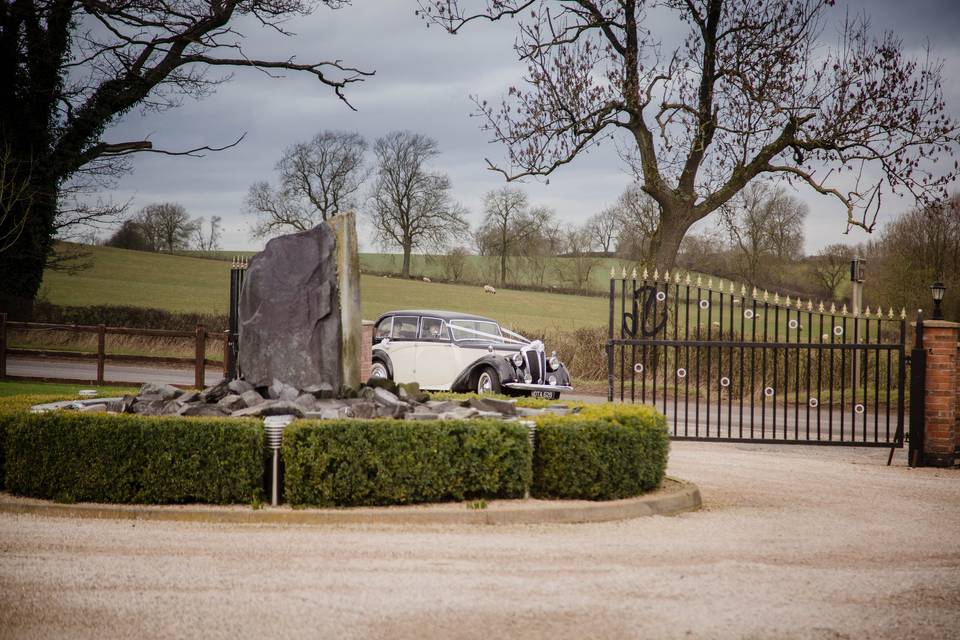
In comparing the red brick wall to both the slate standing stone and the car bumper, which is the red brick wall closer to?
the car bumper

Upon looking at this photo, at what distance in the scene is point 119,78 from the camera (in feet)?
74.2

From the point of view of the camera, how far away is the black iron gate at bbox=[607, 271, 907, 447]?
37.3 feet

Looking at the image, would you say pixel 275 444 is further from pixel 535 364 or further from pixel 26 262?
pixel 26 262

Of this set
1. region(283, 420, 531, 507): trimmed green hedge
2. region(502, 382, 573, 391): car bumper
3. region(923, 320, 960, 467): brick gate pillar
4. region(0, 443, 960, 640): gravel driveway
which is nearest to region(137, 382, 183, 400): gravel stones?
region(0, 443, 960, 640): gravel driveway

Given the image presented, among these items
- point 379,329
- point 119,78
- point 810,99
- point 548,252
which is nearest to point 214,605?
point 379,329

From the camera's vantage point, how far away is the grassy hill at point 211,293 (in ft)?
119

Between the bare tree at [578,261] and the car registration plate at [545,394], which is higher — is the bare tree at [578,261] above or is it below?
above

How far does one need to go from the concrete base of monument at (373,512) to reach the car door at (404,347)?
10610 millimetres

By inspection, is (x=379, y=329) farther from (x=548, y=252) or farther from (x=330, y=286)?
(x=548, y=252)

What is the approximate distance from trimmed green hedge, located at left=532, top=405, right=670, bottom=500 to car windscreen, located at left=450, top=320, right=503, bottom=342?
9.67m

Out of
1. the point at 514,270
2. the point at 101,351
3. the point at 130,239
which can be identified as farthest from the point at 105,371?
the point at 130,239

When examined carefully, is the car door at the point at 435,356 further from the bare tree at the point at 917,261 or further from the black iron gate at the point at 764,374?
the bare tree at the point at 917,261

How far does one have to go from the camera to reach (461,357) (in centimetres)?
1678

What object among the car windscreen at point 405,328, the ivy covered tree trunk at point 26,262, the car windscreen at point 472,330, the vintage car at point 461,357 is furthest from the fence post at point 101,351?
the car windscreen at point 472,330
